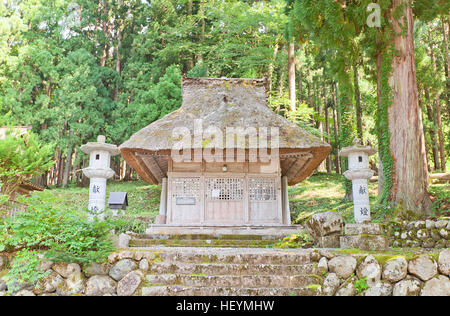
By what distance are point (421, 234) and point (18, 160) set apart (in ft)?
28.1

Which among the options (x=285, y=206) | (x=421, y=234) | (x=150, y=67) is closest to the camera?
(x=421, y=234)

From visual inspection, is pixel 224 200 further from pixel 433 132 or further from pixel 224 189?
pixel 433 132

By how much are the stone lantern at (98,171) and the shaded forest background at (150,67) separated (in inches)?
514

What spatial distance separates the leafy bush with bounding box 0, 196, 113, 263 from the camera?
475 cm

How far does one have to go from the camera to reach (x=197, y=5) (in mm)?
28391

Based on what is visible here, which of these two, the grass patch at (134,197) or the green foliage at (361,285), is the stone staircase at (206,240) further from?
the grass patch at (134,197)

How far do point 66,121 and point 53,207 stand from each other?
66.1 feet

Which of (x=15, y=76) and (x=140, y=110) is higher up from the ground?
(x=15, y=76)

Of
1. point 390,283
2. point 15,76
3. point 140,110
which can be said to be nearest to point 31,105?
point 15,76

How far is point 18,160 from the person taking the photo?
7355 mm

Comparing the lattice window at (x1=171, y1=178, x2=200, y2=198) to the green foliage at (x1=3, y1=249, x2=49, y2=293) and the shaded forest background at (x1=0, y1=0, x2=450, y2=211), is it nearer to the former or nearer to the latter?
the green foliage at (x1=3, y1=249, x2=49, y2=293)

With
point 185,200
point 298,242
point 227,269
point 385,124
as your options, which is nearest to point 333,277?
point 227,269

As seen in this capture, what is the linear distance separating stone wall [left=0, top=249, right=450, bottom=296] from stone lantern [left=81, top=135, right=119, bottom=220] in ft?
10.3
